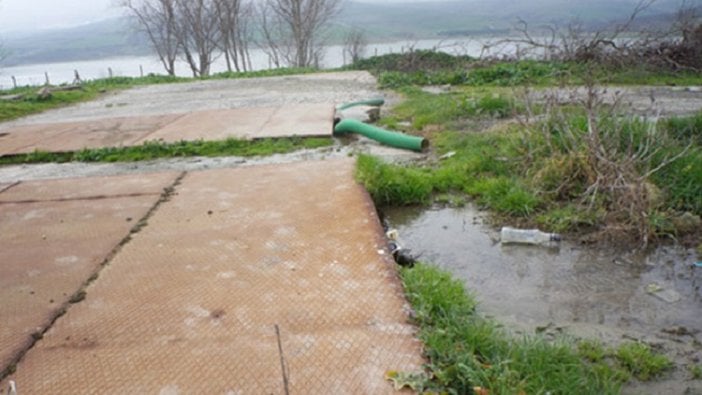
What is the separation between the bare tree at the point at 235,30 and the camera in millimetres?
32031

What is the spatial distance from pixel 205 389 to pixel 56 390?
0.47 metres

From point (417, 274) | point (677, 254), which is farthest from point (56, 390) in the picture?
point (677, 254)

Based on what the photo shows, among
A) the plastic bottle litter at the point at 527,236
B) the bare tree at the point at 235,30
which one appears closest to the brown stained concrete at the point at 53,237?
the plastic bottle litter at the point at 527,236

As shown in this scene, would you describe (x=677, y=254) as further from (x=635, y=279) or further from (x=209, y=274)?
(x=209, y=274)

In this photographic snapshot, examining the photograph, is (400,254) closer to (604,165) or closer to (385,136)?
(604,165)

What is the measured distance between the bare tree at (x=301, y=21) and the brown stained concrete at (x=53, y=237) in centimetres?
2974

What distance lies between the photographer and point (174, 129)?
5836mm

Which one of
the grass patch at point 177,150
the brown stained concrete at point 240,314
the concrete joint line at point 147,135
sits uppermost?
the concrete joint line at point 147,135

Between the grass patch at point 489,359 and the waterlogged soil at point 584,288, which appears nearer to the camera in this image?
the grass patch at point 489,359

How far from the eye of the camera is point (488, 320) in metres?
1.99

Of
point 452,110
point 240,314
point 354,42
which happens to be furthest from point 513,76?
point 354,42

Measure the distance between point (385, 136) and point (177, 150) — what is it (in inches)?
81.1

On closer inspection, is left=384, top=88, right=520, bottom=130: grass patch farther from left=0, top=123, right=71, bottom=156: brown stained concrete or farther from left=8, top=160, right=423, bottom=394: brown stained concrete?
left=0, top=123, right=71, bottom=156: brown stained concrete

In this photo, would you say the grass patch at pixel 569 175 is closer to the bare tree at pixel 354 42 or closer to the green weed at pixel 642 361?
the green weed at pixel 642 361
